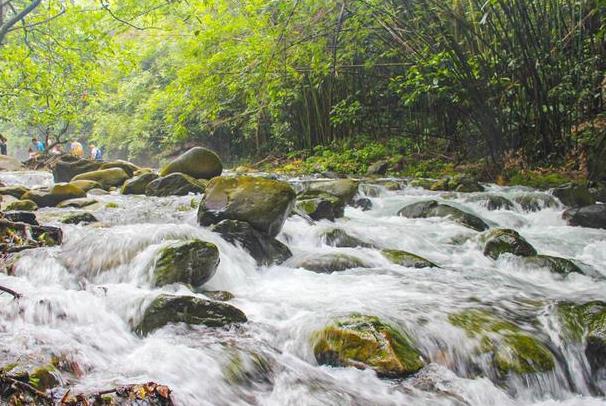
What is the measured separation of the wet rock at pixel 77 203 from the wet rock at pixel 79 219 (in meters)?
1.52

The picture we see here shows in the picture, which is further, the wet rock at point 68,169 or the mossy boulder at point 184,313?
the wet rock at point 68,169

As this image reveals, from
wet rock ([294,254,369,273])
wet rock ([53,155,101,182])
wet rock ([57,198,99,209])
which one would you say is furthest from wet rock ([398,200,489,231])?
wet rock ([53,155,101,182])

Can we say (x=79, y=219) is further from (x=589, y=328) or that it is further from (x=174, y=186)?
(x=589, y=328)

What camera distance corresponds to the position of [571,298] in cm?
441

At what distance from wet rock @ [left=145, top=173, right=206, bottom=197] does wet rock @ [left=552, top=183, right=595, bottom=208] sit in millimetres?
6598

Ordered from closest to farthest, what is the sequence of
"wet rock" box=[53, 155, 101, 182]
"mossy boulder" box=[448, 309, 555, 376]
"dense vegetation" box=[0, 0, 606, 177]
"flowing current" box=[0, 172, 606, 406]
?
1. "flowing current" box=[0, 172, 606, 406]
2. "mossy boulder" box=[448, 309, 555, 376]
3. "dense vegetation" box=[0, 0, 606, 177]
4. "wet rock" box=[53, 155, 101, 182]

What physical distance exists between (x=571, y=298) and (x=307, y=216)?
145 inches

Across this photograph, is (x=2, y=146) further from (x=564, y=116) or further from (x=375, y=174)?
(x=564, y=116)

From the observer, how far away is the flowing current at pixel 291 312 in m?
2.85

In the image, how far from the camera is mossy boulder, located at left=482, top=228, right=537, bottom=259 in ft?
18.4

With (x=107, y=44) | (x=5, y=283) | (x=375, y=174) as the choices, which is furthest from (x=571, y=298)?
(x=375, y=174)

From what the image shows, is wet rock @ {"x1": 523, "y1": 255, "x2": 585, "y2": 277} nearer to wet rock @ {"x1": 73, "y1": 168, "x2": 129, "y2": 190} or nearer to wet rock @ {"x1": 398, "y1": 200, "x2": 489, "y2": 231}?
wet rock @ {"x1": 398, "y1": 200, "x2": 489, "y2": 231}

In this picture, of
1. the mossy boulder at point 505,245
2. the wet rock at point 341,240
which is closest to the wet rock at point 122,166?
the wet rock at point 341,240

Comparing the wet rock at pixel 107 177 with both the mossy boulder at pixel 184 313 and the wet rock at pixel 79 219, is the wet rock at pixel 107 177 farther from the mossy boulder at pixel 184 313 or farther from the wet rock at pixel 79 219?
the mossy boulder at pixel 184 313
